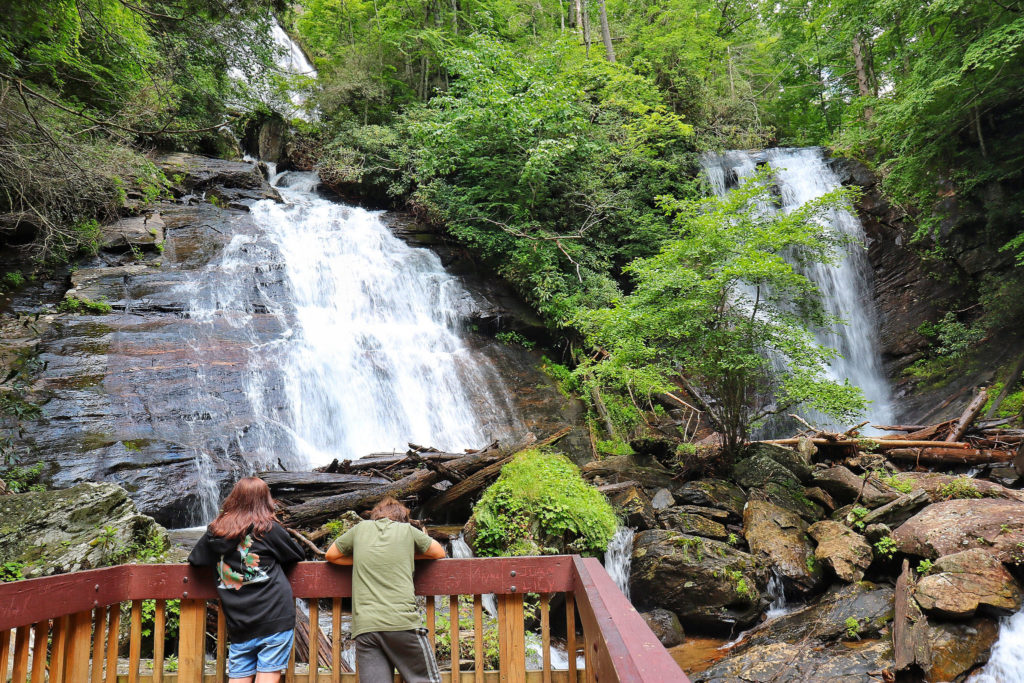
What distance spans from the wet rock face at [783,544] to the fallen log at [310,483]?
16.7 ft

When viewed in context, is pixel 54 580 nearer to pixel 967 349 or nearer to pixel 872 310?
pixel 967 349

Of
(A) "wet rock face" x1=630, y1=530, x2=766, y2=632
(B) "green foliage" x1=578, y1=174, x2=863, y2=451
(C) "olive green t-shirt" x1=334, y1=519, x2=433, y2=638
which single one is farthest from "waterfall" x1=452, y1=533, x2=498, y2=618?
(C) "olive green t-shirt" x1=334, y1=519, x2=433, y2=638

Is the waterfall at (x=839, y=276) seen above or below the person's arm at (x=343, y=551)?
above

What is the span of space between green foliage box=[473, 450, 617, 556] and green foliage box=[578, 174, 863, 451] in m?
2.78

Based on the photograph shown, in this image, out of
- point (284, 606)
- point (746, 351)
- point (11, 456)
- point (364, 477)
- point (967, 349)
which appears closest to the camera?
point (284, 606)

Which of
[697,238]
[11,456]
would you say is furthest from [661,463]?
[11,456]

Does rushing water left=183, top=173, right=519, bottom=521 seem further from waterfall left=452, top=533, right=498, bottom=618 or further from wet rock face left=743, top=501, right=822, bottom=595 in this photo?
wet rock face left=743, top=501, right=822, bottom=595

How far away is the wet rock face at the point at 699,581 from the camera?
648cm

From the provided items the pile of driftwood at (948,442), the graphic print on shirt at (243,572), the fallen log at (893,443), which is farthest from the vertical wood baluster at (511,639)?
the fallen log at (893,443)

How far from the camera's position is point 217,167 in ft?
54.7

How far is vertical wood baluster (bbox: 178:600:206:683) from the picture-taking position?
9.20 feet

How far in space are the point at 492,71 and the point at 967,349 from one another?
1367 centimetres

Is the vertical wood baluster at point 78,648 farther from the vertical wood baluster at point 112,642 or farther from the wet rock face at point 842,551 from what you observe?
the wet rock face at point 842,551

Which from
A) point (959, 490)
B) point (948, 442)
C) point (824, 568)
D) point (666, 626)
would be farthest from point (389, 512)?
point (948, 442)
